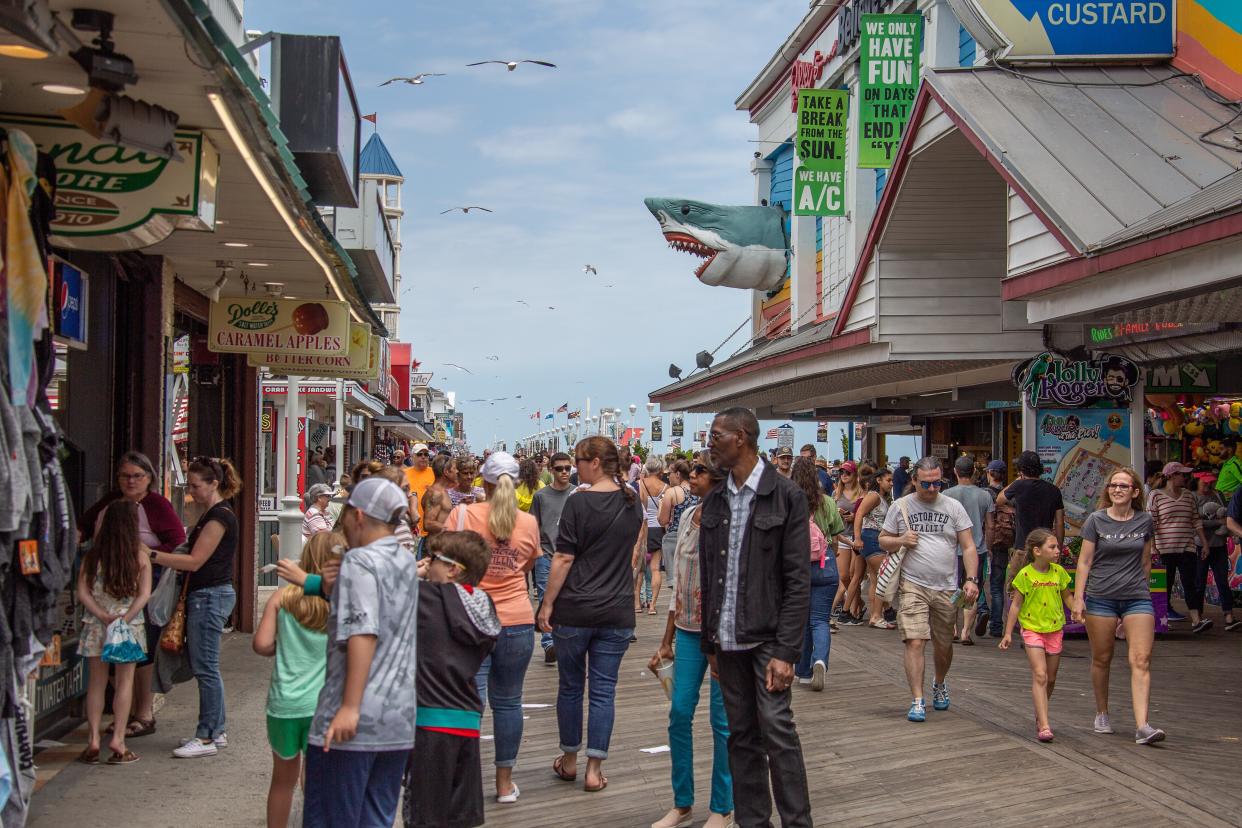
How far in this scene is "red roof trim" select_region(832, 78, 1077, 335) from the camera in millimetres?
11469

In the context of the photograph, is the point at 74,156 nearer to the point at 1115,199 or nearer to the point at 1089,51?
the point at 1115,199

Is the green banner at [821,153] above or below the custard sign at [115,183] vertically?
above

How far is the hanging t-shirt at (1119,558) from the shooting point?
331 inches

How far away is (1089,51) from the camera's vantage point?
14.8 m

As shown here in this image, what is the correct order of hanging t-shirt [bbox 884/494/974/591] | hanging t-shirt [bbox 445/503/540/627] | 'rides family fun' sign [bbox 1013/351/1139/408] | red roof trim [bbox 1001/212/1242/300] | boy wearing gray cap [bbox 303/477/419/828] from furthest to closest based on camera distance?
'rides family fun' sign [bbox 1013/351/1139/408] → hanging t-shirt [bbox 884/494/974/591] → red roof trim [bbox 1001/212/1242/300] → hanging t-shirt [bbox 445/503/540/627] → boy wearing gray cap [bbox 303/477/419/828]

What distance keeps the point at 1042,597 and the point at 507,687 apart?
3.69 meters

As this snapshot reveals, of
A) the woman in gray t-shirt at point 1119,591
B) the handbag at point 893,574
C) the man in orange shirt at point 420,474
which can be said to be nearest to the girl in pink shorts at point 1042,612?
the woman in gray t-shirt at point 1119,591

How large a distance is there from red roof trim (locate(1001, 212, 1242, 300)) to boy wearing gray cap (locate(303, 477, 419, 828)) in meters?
6.34

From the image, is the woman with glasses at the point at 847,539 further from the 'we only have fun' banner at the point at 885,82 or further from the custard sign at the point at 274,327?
the custard sign at the point at 274,327

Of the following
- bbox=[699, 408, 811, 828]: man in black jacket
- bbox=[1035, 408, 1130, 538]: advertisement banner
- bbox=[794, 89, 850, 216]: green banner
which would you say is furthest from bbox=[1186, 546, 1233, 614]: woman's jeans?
bbox=[794, 89, 850, 216]: green banner

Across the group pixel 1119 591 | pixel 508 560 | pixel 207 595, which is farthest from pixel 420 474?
pixel 1119 591

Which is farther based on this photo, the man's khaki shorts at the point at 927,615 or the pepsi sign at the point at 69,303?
the man's khaki shorts at the point at 927,615

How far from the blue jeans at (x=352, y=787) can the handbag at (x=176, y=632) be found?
395cm

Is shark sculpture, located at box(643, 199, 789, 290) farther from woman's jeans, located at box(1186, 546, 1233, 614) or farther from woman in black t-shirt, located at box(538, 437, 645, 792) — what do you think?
woman in black t-shirt, located at box(538, 437, 645, 792)
